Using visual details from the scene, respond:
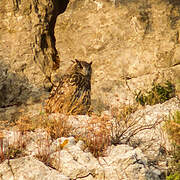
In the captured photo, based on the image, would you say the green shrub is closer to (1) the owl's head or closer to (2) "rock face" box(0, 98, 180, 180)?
(1) the owl's head

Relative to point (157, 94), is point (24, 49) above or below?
above

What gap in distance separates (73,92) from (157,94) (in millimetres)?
1483

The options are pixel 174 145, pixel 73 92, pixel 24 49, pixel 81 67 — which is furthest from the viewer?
pixel 24 49

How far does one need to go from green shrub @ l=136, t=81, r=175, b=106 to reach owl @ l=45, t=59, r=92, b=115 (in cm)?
97

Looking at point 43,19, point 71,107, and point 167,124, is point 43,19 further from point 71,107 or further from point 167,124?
point 167,124

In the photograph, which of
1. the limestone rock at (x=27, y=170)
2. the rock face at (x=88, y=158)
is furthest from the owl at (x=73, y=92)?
the limestone rock at (x=27, y=170)

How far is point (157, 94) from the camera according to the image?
6512 mm

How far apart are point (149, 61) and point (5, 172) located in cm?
400

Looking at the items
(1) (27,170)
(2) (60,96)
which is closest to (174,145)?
(1) (27,170)

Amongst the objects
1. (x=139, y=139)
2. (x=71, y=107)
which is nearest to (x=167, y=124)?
(x=139, y=139)

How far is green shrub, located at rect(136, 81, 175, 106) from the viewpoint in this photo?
6493 mm

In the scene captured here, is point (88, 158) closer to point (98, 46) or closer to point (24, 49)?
point (98, 46)

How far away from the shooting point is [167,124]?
15.4 feet

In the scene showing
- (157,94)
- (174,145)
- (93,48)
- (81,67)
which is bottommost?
(174,145)
